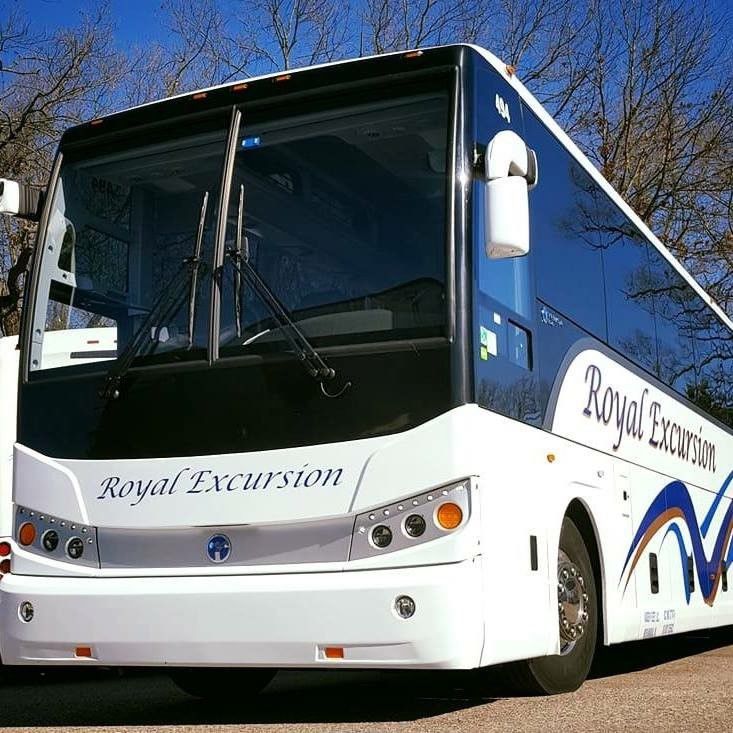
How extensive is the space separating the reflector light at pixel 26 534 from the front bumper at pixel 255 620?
0.22m

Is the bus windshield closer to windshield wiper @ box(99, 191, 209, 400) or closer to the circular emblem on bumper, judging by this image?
windshield wiper @ box(99, 191, 209, 400)

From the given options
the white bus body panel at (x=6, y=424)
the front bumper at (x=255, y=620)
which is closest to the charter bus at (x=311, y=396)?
the front bumper at (x=255, y=620)

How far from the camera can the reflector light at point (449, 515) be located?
19.3ft

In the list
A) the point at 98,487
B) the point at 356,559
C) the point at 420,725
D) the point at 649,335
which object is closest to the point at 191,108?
the point at 98,487

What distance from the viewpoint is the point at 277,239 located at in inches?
263

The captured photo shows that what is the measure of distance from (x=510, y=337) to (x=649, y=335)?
372cm

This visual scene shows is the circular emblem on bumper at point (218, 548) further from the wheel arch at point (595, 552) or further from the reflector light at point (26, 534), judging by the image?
the wheel arch at point (595, 552)

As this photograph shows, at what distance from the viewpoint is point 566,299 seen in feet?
26.2

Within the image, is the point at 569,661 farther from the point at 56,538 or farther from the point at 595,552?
the point at 56,538

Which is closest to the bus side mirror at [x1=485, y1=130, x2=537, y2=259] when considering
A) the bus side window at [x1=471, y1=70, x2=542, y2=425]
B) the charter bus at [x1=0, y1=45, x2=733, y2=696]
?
the charter bus at [x1=0, y1=45, x2=733, y2=696]

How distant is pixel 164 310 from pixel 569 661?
9.85 feet

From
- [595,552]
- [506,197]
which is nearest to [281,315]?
[506,197]

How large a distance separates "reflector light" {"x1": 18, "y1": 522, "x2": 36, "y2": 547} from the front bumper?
225 millimetres

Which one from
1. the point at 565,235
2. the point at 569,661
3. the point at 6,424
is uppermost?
the point at 565,235
